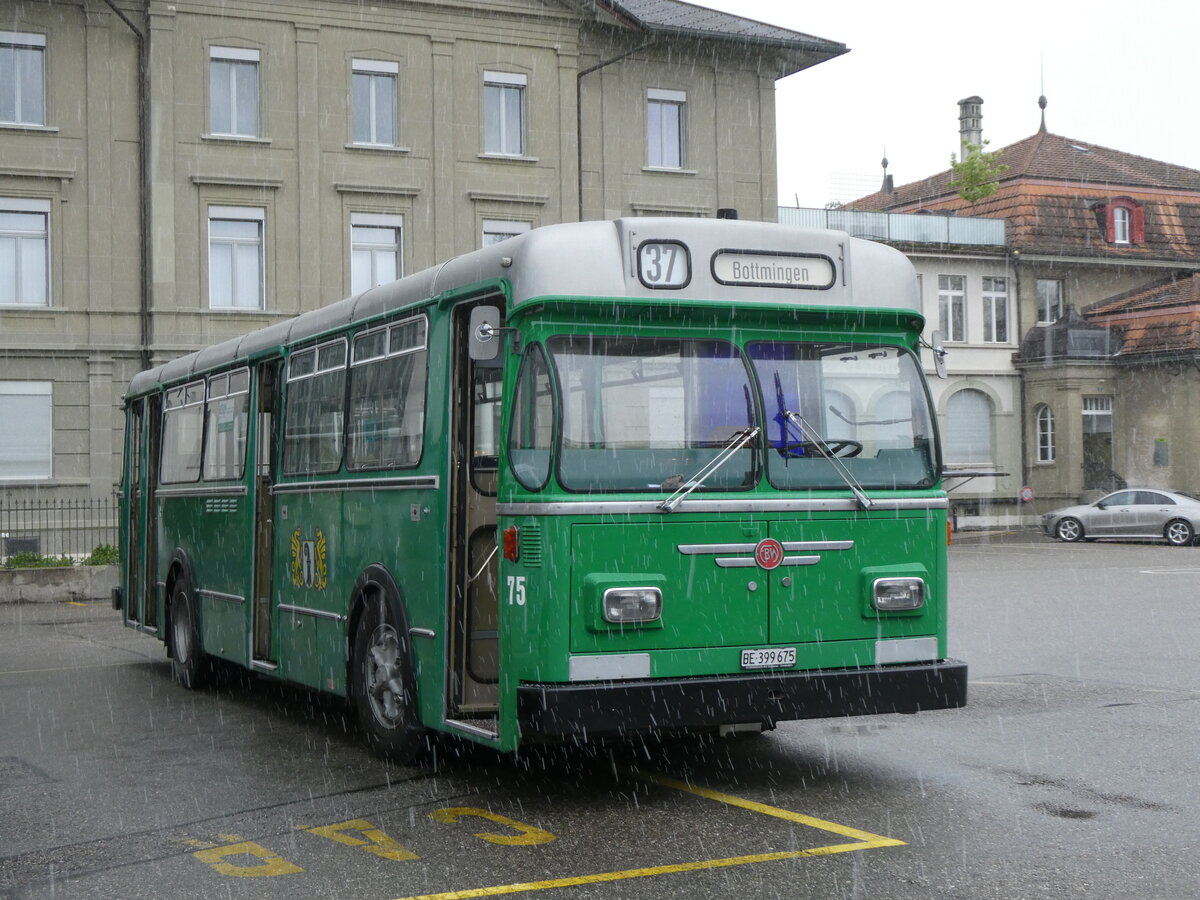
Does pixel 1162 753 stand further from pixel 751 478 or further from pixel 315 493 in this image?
pixel 315 493

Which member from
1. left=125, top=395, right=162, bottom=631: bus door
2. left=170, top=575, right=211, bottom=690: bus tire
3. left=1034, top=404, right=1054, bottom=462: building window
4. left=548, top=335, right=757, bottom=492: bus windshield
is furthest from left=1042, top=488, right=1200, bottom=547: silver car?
left=548, top=335, right=757, bottom=492: bus windshield

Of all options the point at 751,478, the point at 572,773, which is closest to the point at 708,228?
the point at 751,478

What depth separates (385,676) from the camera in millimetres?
9367

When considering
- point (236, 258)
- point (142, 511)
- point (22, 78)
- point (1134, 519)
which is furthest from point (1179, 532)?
point (142, 511)

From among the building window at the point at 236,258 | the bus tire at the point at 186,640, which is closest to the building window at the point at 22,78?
the building window at the point at 236,258

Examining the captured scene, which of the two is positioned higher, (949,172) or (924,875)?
(949,172)

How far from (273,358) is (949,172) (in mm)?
51881

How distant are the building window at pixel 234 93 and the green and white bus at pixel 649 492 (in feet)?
82.6

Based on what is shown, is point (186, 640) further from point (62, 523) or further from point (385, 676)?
point (62, 523)

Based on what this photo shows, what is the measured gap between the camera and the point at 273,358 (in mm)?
11781

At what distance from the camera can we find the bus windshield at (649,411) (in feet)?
25.6

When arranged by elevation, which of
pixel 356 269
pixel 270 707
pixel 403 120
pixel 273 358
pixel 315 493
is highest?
pixel 403 120

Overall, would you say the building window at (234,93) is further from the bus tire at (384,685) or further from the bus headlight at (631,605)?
the bus headlight at (631,605)

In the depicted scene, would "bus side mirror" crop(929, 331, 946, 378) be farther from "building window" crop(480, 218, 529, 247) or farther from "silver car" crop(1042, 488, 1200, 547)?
"silver car" crop(1042, 488, 1200, 547)
